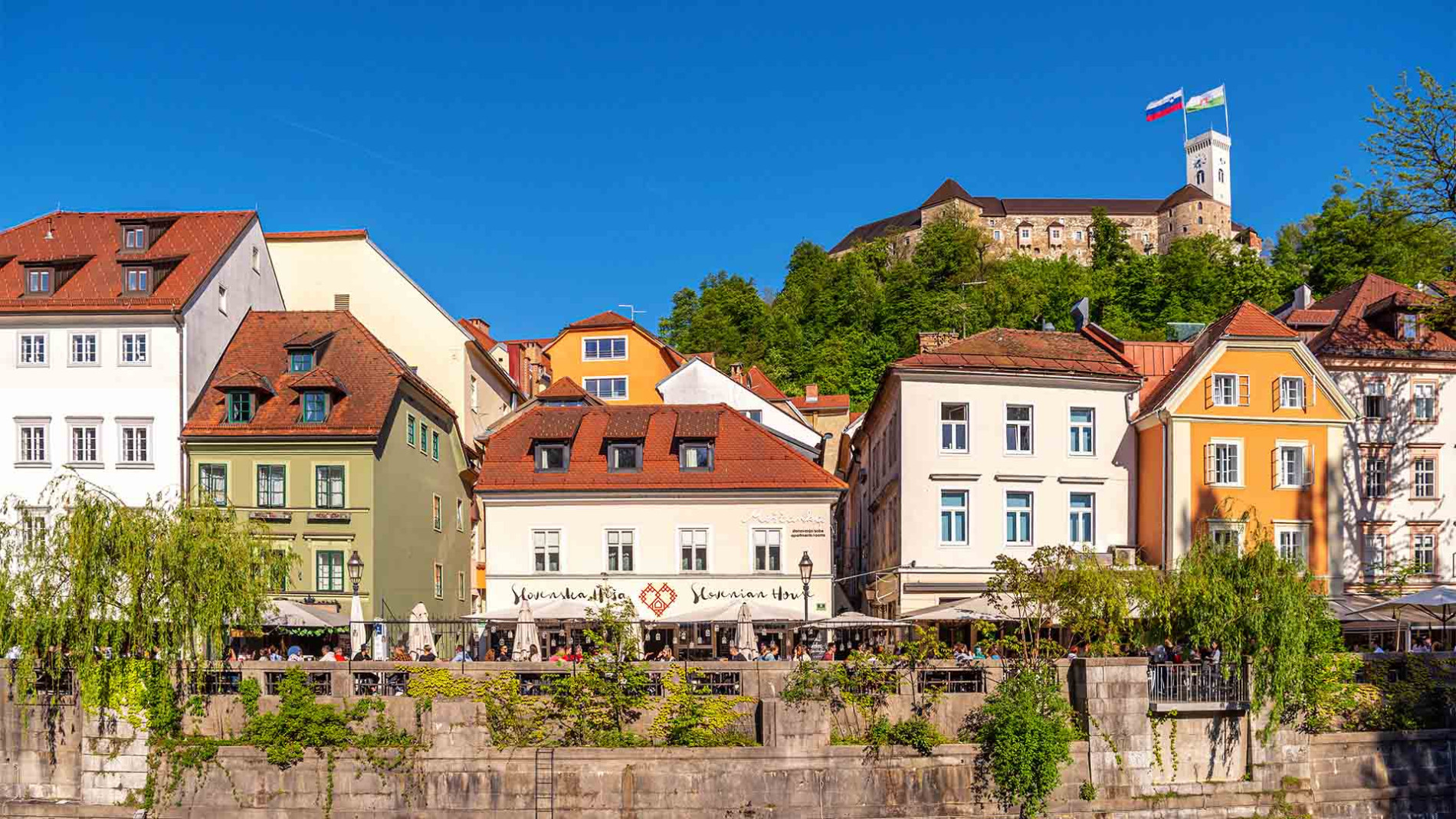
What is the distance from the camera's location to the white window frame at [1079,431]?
47.5 m

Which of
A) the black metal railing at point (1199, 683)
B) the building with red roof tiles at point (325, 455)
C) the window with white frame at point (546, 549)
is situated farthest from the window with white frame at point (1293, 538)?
the building with red roof tiles at point (325, 455)

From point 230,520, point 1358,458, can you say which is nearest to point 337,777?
point 230,520

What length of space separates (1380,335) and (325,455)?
35.9 meters

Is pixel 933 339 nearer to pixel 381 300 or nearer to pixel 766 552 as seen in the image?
pixel 766 552

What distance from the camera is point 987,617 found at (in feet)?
126

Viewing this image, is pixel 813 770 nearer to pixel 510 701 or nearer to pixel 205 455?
pixel 510 701

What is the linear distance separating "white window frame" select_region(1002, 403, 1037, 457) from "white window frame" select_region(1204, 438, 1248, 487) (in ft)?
17.8

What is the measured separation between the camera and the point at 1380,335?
5159 cm

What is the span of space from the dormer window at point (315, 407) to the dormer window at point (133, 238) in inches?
345

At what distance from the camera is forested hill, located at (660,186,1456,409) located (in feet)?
327

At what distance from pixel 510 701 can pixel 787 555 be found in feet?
45.7

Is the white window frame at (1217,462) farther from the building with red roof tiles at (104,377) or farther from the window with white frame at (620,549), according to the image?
the building with red roof tiles at (104,377)

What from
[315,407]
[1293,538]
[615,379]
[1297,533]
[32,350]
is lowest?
[1293,538]

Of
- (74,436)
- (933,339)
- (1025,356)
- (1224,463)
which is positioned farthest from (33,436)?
(1224,463)
